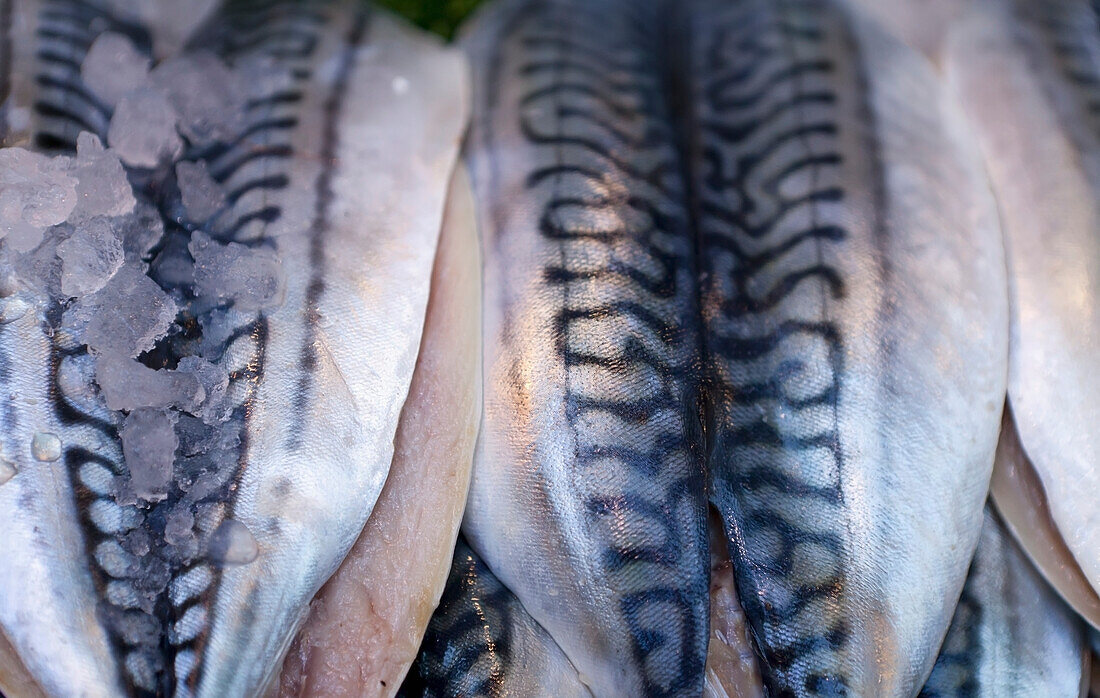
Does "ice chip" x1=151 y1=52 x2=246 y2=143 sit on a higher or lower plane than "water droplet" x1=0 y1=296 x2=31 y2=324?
higher

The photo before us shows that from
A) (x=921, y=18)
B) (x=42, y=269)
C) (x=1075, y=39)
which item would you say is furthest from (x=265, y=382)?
(x=1075, y=39)

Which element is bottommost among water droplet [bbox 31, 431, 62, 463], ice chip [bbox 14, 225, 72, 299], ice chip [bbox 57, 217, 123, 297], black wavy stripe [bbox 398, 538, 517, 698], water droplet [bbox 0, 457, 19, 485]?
black wavy stripe [bbox 398, 538, 517, 698]

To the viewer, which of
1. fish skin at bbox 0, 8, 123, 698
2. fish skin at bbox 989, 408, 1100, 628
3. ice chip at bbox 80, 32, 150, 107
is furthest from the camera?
ice chip at bbox 80, 32, 150, 107

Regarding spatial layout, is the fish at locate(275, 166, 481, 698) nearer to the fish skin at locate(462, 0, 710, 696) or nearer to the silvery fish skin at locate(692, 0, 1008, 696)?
the fish skin at locate(462, 0, 710, 696)

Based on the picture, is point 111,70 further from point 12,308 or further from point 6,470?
point 6,470

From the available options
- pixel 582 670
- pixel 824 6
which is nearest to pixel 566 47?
pixel 824 6

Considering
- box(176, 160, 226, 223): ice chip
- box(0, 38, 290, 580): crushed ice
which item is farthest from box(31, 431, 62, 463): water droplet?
box(176, 160, 226, 223): ice chip
